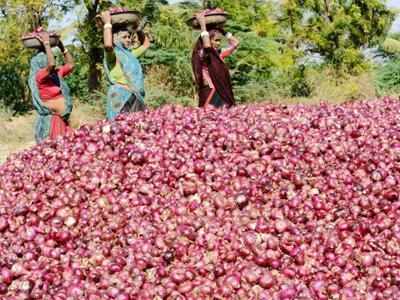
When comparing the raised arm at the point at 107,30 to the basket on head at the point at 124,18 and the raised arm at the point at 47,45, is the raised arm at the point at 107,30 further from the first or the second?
the raised arm at the point at 47,45

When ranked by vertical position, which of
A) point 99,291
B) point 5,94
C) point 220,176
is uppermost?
point 220,176

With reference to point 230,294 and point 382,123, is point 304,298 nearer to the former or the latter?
point 230,294

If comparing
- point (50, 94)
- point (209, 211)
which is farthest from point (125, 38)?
point (209, 211)

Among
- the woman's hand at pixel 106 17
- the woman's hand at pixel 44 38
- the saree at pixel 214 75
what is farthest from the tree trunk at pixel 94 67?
the woman's hand at pixel 106 17

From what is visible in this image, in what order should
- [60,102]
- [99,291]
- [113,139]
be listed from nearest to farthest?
1. [99,291]
2. [113,139]
3. [60,102]

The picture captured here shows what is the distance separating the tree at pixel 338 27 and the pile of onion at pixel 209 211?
830 inches

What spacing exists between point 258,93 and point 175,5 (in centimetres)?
637

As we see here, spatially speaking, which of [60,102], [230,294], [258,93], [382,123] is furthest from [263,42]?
[230,294]

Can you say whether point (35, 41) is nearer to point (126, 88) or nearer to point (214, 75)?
point (126, 88)

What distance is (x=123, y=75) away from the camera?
7.91 m

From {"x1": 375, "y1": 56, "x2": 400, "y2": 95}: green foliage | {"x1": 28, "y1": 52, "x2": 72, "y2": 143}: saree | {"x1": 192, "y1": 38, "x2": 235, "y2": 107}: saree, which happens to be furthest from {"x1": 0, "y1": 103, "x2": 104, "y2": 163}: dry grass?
{"x1": 375, "y1": 56, "x2": 400, "y2": 95}: green foliage

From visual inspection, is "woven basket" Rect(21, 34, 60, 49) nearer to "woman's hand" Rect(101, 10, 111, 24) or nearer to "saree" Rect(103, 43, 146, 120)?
"saree" Rect(103, 43, 146, 120)

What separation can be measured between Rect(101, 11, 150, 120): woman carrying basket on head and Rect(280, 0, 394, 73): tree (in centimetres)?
1732

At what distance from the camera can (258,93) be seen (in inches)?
862
